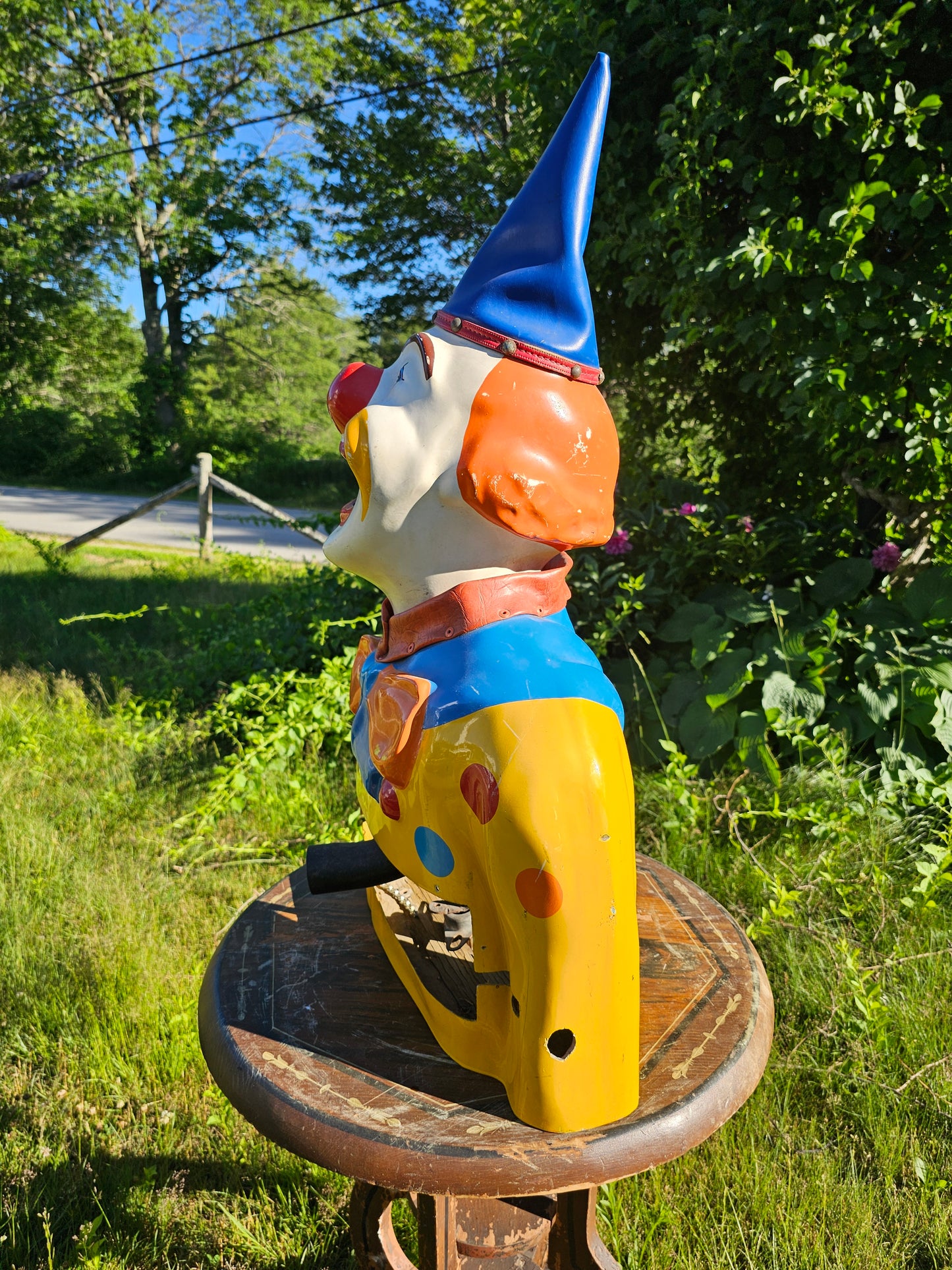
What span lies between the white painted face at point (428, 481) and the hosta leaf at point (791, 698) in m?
1.72

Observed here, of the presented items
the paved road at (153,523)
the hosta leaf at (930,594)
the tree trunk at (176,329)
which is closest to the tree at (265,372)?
the tree trunk at (176,329)

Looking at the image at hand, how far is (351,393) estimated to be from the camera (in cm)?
130

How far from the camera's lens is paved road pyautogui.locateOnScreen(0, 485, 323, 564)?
9.66m

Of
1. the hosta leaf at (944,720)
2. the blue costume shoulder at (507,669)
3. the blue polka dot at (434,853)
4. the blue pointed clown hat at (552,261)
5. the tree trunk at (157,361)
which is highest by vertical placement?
the tree trunk at (157,361)

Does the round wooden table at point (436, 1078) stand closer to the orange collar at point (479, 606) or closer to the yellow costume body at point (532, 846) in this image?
the yellow costume body at point (532, 846)

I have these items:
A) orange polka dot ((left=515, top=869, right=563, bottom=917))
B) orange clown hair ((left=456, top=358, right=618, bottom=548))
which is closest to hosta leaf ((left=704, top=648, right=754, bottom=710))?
orange clown hair ((left=456, top=358, right=618, bottom=548))

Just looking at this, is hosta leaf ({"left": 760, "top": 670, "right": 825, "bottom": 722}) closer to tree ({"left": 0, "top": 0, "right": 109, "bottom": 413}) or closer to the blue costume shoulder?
the blue costume shoulder

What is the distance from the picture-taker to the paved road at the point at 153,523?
966 centimetres

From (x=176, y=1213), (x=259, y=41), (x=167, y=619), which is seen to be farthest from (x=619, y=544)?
(x=259, y=41)

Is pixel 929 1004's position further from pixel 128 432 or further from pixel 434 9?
pixel 128 432

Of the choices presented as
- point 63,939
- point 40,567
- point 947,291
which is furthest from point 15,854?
point 40,567

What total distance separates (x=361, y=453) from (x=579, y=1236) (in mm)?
1377

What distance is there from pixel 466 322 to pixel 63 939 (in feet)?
7.31

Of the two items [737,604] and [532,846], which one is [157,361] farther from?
[532,846]
